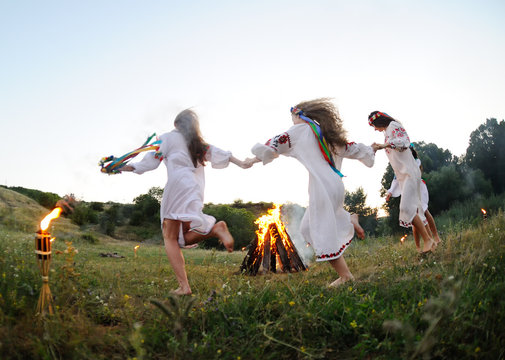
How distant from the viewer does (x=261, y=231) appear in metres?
6.71

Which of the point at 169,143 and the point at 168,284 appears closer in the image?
the point at 169,143

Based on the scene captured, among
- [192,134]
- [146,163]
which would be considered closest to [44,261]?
[146,163]

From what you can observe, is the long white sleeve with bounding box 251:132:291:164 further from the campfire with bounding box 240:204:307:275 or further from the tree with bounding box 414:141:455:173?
the tree with bounding box 414:141:455:173

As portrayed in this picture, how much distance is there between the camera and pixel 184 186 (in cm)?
450

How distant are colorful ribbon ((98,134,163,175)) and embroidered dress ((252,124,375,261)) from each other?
122 centimetres

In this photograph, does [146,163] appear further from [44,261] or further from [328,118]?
[328,118]

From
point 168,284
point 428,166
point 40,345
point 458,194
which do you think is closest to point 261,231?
point 168,284

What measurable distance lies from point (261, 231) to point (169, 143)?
A: 2645 millimetres

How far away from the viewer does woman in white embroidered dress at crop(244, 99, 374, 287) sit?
173 inches

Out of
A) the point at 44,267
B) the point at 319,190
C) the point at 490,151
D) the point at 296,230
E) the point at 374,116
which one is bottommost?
the point at 296,230

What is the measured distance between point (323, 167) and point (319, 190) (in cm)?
30

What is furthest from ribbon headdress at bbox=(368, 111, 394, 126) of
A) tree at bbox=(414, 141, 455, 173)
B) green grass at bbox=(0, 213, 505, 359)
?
tree at bbox=(414, 141, 455, 173)

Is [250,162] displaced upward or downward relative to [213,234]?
upward

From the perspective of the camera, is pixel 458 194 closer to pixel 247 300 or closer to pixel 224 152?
pixel 224 152
